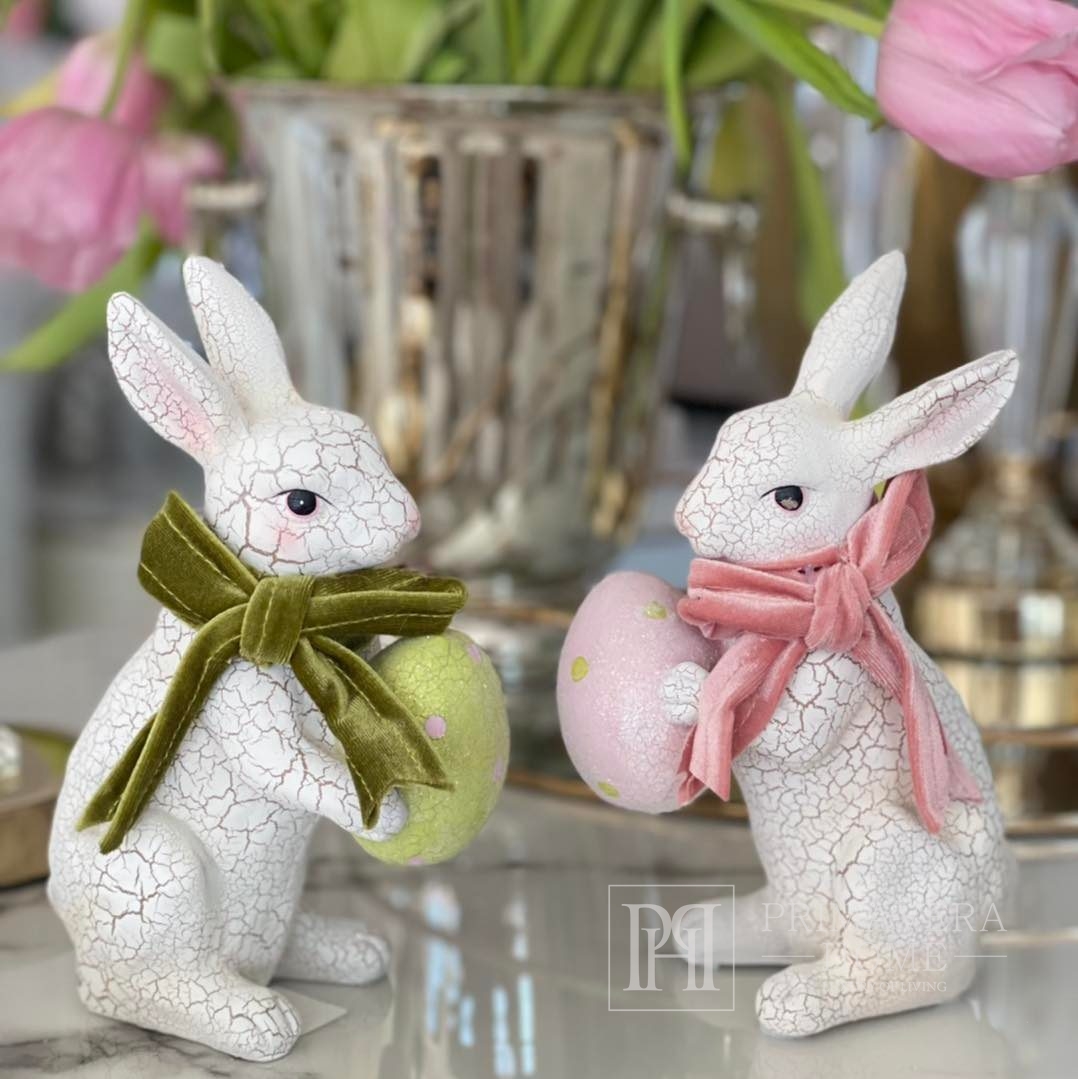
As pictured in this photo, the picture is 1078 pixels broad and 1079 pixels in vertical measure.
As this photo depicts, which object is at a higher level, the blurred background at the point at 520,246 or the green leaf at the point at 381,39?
the green leaf at the point at 381,39

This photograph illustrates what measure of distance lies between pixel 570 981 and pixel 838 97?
0.28 metres

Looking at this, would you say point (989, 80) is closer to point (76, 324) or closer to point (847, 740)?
point (847, 740)

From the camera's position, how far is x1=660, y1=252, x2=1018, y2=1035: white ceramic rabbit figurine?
0.44 metres

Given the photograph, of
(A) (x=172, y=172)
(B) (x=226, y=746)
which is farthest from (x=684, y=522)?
(A) (x=172, y=172)

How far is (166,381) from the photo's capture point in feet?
1.43

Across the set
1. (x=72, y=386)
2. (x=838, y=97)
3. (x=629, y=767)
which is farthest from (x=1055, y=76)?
(x=72, y=386)

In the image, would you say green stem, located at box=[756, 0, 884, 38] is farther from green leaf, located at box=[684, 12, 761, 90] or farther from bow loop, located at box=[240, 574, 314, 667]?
bow loop, located at box=[240, 574, 314, 667]

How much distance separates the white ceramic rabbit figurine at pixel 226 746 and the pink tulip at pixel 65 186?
0.50 feet

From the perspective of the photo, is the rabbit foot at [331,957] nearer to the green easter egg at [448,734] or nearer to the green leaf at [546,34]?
the green easter egg at [448,734]

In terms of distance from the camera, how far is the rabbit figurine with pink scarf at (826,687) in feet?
1.44

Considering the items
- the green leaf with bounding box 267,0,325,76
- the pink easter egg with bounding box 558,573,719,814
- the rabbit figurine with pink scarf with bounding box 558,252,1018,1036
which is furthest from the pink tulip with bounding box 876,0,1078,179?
the green leaf with bounding box 267,0,325,76

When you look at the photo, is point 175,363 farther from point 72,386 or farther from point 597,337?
point 72,386

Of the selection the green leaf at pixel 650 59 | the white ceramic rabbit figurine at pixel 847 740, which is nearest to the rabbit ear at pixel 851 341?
the white ceramic rabbit figurine at pixel 847 740

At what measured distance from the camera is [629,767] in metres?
0.45
